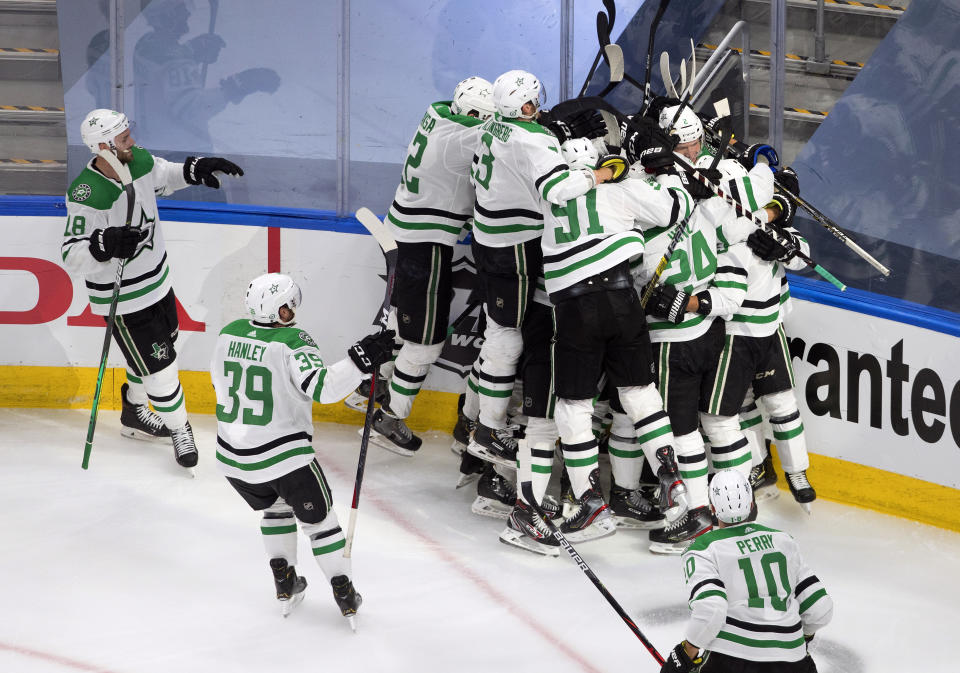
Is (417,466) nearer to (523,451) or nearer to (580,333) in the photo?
(523,451)

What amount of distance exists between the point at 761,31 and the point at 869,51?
1.44 ft

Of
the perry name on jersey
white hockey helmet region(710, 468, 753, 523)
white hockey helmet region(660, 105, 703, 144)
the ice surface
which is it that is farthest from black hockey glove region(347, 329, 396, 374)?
white hockey helmet region(660, 105, 703, 144)

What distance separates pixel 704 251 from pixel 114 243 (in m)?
2.11

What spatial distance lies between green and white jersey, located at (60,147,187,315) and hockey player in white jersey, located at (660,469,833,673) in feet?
9.01

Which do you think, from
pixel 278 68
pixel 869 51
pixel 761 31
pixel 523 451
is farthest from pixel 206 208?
pixel 869 51

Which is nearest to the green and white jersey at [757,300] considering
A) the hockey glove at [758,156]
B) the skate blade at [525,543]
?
the hockey glove at [758,156]

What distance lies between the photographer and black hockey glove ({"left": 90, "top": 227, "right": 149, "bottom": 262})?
4.47 metres

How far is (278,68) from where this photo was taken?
17.4ft

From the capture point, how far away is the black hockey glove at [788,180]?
4.40 metres

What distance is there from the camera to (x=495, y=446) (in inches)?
172

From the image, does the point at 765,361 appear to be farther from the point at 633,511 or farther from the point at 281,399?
the point at 281,399

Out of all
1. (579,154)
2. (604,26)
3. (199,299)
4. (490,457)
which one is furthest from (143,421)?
(604,26)

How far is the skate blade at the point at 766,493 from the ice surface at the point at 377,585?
0.03 meters

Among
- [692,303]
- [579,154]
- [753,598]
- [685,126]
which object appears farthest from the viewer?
[685,126]
